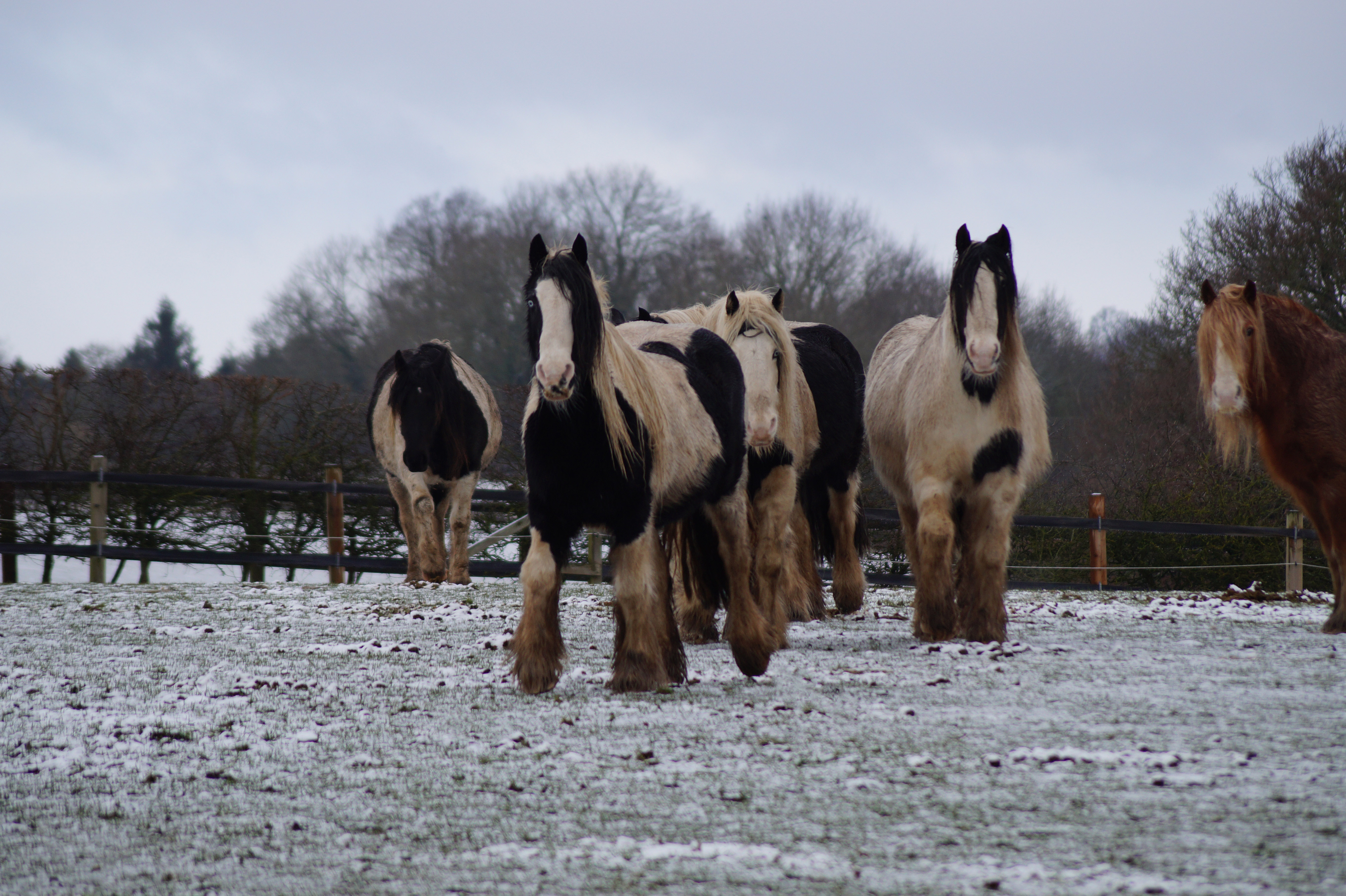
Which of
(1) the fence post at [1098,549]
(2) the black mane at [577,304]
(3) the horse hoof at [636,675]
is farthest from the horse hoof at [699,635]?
(1) the fence post at [1098,549]

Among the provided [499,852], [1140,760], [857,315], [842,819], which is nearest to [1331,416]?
[1140,760]

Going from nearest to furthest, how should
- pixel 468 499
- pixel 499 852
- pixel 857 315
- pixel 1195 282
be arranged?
pixel 499 852 < pixel 468 499 < pixel 1195 282 < pixel 857 315

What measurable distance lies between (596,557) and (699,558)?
23.6ft

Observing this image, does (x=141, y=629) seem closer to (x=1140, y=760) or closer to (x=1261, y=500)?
(x=1140, y=760)

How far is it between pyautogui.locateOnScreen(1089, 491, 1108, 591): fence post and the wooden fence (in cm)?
1

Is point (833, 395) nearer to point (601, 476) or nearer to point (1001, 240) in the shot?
point (1001, 240)

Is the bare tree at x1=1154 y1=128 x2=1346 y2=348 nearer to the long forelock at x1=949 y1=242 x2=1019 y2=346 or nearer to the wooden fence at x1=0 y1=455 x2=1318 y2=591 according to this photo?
the wooden fence at x1=0 y1=455 x2=1318 y2=591

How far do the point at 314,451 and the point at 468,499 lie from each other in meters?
3.31

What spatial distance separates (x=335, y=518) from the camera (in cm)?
1187

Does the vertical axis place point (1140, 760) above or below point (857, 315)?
below

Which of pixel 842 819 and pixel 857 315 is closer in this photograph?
pixel 842 819

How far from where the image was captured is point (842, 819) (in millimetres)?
2641

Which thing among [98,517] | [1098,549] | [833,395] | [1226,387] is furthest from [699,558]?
[98,517]

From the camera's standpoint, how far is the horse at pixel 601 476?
431 cm
